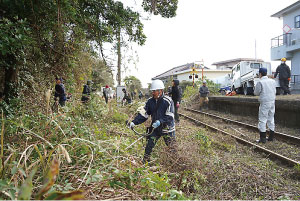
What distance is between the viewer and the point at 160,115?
449cm

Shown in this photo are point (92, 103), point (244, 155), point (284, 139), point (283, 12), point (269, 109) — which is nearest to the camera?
point (244, 155)

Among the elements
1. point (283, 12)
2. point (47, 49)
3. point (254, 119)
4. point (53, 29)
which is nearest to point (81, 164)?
point (53, 29)

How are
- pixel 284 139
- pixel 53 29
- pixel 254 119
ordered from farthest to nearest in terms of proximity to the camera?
1. pixel 254 119
2. pixel 284 139
3. pixel 53 29

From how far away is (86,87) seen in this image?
11.1 metres

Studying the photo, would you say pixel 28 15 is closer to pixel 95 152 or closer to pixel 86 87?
pixel 95 152

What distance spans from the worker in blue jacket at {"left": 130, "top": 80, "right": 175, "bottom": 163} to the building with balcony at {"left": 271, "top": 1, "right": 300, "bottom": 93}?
796 inches

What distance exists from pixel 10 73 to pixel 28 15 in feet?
4.93

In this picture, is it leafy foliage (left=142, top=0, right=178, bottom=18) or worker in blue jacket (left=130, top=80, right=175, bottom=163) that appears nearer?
worker in blue jacket (left=130, top=80, right=175, bottom=163)

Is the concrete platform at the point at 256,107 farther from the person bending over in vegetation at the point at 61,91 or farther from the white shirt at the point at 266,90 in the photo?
the person bending over in vegetation at the point at 61,91

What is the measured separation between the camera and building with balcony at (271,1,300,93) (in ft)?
68.7

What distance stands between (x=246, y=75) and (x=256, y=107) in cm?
602

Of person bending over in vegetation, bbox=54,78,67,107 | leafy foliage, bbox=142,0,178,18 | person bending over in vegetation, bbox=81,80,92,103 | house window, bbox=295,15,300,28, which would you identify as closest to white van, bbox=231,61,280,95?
house window, bbox=295,15,300,28

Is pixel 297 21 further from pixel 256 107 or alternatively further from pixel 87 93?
pixel 87 93

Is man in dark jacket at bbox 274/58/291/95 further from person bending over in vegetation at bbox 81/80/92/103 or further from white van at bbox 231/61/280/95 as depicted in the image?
person bending over in vegetation at bbox 81/80/92/103
